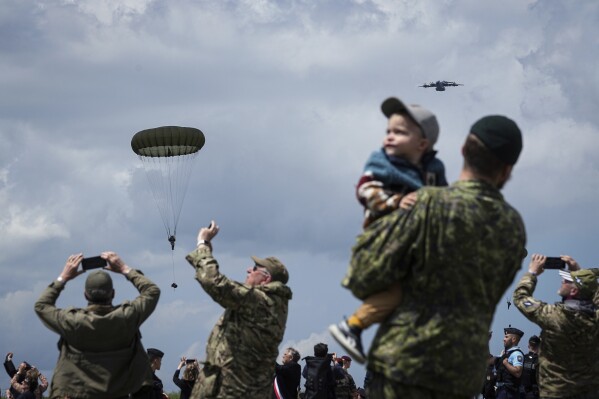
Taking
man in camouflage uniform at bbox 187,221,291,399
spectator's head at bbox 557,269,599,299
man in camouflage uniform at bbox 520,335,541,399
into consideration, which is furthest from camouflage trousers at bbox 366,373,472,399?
man in camouflage uniform at bbox 520,335,541,399

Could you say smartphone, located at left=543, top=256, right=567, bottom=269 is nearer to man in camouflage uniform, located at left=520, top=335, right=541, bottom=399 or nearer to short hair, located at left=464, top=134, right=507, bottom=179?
man in camouflage uniform, located at left=520, top=335, right=541, bottom=399

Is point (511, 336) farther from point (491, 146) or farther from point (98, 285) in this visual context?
point (491, 146)

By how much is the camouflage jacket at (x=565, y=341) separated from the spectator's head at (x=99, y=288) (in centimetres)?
509

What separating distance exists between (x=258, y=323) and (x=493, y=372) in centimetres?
961

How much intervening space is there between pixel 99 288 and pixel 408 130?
4725mm

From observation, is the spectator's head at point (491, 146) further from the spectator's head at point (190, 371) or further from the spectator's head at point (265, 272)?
the spectator's head at point (190, 371)

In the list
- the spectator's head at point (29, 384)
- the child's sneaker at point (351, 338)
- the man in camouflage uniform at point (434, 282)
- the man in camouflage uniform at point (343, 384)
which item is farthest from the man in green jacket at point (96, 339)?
the man in camouflage uniform at point (343, 384)

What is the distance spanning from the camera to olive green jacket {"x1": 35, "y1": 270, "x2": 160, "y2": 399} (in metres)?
8.76

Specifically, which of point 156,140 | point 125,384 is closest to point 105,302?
point 125,384

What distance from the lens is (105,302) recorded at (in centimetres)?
901

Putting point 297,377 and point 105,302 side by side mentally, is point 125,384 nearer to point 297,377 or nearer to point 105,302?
point 105,302

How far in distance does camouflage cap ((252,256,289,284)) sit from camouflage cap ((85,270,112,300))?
62.8 inches

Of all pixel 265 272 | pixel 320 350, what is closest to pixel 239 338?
pixel 265 272

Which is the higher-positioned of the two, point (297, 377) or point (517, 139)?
point (517, 139)
